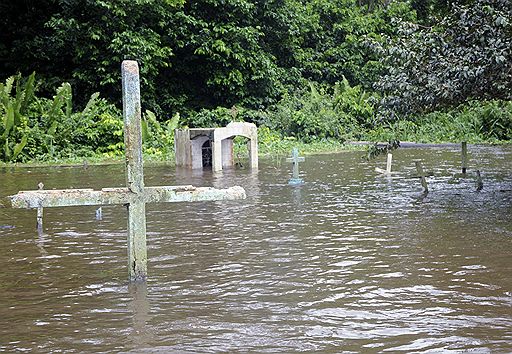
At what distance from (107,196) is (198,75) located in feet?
94.1

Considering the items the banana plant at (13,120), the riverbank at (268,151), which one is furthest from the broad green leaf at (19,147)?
the riverbank at (268,151)

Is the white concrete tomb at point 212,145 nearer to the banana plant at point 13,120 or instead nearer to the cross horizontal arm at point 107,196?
the banana plant at point 13,120

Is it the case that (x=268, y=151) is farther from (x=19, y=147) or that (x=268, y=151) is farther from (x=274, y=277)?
(x=274, y=277)

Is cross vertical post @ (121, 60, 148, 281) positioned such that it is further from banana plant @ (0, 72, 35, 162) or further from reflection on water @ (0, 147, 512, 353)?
banana plant @ (0, 72, 35, 162)

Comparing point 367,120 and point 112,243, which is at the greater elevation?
point 367,120

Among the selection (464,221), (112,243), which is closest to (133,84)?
(112,243)

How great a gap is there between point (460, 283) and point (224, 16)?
2836 centimetres

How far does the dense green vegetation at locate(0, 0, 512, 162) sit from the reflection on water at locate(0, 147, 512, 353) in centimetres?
1008

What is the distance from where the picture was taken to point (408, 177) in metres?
18.0

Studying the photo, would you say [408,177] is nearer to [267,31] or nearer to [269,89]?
[269,89]

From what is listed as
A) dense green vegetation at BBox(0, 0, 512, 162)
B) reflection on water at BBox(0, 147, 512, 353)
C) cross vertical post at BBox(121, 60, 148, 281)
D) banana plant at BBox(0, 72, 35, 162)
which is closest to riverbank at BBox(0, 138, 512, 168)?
dense green vegetation at BBox(0, 0, 512, 162)

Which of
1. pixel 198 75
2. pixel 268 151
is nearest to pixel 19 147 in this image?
pixel 268 151

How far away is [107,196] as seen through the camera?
7.40m

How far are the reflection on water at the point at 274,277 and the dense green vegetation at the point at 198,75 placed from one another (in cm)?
1008
